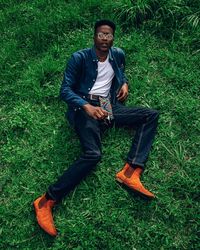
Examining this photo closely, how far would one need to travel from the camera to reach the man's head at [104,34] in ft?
19.8

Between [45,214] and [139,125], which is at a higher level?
[139,125]

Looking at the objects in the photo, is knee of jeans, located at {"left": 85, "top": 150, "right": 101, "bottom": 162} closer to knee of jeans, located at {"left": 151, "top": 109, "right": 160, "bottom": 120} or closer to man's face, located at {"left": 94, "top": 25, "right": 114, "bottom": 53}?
knee of jeans, located at {"left": 151, "top": 109, "right": 160, "bottom": 120}

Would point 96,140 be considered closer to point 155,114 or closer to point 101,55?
point 155,114

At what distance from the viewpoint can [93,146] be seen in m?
5.98

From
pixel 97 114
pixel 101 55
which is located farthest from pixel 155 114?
pixel 101 55

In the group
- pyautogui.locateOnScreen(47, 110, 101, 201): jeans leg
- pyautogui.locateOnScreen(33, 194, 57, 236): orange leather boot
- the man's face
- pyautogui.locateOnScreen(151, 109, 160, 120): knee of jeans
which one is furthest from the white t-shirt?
pyautogui.locateOnScreen(33, 194, 57, 236): orange leather boot

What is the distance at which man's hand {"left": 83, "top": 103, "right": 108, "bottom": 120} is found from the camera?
231 inches

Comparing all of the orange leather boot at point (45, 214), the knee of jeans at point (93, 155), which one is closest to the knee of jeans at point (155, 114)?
the knee of jeans at point (93, 155)

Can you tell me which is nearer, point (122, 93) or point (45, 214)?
point (45, 214)

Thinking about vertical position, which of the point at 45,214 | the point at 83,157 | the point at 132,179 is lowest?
the point at 45,214

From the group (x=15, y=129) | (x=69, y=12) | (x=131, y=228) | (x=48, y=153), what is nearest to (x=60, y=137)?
(x=48, y=153)

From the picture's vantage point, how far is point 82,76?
20.6 feet

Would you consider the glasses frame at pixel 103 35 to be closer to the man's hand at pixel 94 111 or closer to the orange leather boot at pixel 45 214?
the man's hand at pixel 94 111

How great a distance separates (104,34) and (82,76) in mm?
703
